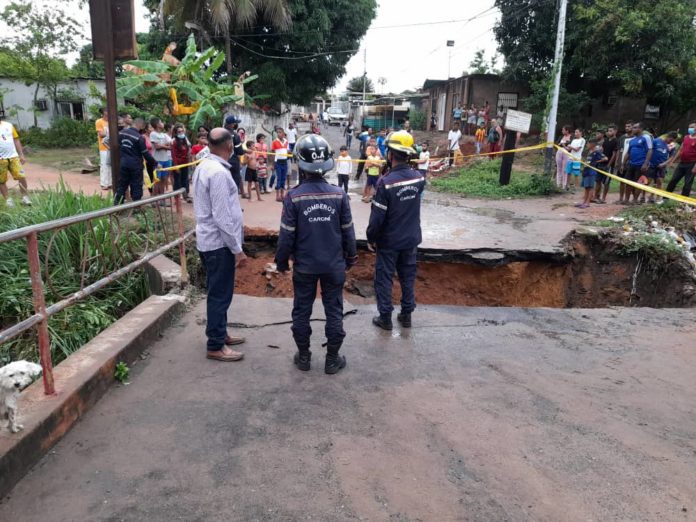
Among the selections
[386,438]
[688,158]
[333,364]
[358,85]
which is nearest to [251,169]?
[333,364]

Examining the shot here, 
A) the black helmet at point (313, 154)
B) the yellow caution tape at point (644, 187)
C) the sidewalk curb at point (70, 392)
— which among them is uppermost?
the black helmet at point (313, 154)

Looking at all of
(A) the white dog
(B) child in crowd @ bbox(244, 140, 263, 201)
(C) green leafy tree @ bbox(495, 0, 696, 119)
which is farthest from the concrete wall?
(A) the white dog

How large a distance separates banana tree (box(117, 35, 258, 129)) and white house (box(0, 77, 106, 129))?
14.8 m

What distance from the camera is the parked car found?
50250 mm

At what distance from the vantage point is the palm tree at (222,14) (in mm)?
16516

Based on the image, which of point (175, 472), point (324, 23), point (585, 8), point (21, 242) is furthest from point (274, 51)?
point (175, 472)

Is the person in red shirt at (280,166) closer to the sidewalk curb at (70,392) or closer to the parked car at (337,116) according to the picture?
the sidewalk curb at (70,392)

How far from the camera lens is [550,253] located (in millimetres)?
7344

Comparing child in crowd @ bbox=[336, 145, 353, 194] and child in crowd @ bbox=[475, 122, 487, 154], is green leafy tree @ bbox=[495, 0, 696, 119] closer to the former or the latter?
child in crowd @ bbox=[475, 122, 487, 154]

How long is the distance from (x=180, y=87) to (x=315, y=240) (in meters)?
9.22

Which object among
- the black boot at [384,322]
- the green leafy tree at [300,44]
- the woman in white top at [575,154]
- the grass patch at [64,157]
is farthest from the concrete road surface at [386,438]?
the green leafy tree at [300,44]

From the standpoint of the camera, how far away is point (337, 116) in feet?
171

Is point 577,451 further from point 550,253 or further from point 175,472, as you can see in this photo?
point 550,253

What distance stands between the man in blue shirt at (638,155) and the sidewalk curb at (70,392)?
10180 millimetres
